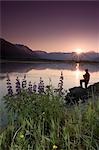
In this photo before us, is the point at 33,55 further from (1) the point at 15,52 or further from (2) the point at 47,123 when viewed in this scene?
(2) the point at 47,123

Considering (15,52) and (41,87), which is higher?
(15,52)

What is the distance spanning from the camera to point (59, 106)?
4.13 meters

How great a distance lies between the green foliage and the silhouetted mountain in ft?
2.34

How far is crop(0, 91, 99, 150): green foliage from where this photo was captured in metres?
3.47

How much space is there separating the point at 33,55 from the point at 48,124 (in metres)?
1.19

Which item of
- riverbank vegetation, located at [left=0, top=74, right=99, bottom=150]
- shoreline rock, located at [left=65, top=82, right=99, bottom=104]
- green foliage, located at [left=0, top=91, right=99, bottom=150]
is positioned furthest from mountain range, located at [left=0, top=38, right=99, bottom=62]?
green foliage, located at [left=0, top=91, right=99, bottom=150]

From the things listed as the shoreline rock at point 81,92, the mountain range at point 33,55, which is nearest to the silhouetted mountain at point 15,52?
the mountain range at point 33,55

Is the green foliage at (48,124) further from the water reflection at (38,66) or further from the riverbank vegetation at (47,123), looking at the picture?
the water reflection at (38,66)

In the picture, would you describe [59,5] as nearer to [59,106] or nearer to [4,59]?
[4,59]

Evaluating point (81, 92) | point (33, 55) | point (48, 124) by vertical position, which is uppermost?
point (33, 55)

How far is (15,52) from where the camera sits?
493 centimetres

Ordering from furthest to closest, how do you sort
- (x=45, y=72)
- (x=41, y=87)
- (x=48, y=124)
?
(x=45, y=72) → (x=41, y=87) → (x=48, y=124)

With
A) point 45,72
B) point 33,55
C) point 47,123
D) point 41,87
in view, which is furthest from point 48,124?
point 33,55

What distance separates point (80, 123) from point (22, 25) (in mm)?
1670
